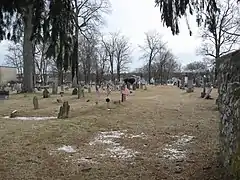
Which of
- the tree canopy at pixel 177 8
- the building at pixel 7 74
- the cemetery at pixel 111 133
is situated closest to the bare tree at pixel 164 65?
the building at pixel 7 74

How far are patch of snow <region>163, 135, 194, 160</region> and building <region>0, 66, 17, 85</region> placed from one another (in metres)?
62.4

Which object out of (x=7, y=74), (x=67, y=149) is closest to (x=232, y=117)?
(x=67, y=149)

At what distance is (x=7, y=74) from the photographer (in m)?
71.5

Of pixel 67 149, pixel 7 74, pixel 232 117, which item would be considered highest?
pixel 7 74

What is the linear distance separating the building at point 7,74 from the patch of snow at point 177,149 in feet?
205

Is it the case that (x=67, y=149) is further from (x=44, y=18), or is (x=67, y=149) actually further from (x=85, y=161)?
(x=44, y=18)

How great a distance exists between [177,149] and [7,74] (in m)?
66.9

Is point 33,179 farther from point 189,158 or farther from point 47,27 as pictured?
point 189,158

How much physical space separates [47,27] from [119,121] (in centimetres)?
779

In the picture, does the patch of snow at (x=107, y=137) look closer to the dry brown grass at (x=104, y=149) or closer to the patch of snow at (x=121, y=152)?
the dry brown grass at (x=104, y=149)

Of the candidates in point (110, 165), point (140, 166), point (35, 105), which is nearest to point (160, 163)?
point (140, 166)

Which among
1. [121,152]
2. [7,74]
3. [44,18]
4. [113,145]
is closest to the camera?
[44,18]

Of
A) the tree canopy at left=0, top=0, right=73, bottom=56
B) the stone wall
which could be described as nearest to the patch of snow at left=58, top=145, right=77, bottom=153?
the tree canopy at left=0, top=0, right=73, bottom=56

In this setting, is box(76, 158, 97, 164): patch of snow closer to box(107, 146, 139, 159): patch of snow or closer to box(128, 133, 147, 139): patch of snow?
box(107, 146, 139, 159): patch of snow
